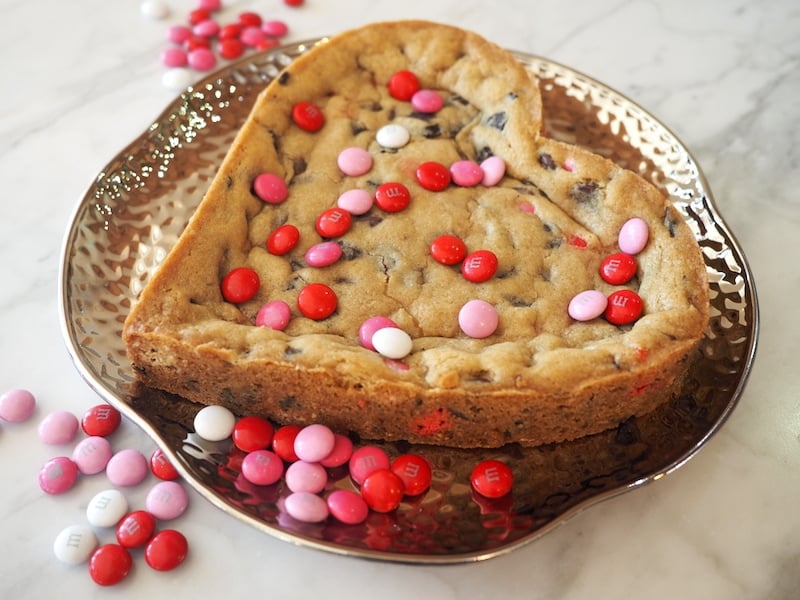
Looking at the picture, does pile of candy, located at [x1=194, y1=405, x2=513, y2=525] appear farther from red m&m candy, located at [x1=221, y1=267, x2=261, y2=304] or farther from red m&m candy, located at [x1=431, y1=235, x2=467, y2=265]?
red m&m candy, located at [x1=431, y1=235, x2=467, y2=265]

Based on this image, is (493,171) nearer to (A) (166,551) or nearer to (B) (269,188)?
→ (B) (269,188)

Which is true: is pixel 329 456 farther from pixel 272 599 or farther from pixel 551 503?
pixel 551 503

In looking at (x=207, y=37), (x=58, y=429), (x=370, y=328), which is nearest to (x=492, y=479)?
(x=370, y=328)

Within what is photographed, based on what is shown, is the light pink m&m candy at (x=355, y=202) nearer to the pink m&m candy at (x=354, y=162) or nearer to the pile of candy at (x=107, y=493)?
the pink m&m candy at (x=354, y=162)

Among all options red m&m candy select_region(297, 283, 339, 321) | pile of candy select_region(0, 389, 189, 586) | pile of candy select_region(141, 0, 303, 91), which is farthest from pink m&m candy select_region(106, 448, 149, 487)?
pile of candy select_region(141, 0, 303, 91)

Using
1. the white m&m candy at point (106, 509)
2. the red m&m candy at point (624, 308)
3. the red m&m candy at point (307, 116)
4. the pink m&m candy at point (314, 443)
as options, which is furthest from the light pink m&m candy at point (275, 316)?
the red m&m candy at point (624, 308)

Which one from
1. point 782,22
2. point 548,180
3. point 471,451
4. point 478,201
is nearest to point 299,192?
point 478,201
